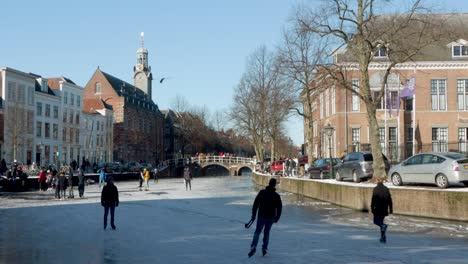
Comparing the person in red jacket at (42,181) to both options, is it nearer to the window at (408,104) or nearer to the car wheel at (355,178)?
the car wheel at (355,178)

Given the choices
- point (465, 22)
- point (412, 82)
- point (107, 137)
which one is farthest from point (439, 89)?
point (107, 137)

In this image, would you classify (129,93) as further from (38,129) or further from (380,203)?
(380,203)

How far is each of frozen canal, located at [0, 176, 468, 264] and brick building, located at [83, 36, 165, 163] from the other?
77.6m

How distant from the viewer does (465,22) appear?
55.2m

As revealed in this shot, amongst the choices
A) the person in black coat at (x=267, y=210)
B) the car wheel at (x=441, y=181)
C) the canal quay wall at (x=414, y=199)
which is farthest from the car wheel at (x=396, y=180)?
the person in black coat at (x=267, y=210)

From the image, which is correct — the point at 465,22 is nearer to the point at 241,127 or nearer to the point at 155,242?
the point at 241,127

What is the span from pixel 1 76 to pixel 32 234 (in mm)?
52994

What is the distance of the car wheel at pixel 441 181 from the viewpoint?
2268 cm

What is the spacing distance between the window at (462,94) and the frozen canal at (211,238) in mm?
33085

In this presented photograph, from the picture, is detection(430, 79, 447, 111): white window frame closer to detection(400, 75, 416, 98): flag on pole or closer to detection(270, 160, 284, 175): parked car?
detection(400, 75, 416, 98): flag on pole

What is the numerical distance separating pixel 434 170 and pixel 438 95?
32.7 metres

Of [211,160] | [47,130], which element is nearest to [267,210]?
[47,130]

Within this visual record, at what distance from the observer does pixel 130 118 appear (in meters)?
106

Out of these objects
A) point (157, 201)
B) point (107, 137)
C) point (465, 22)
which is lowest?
point (157, 201)
